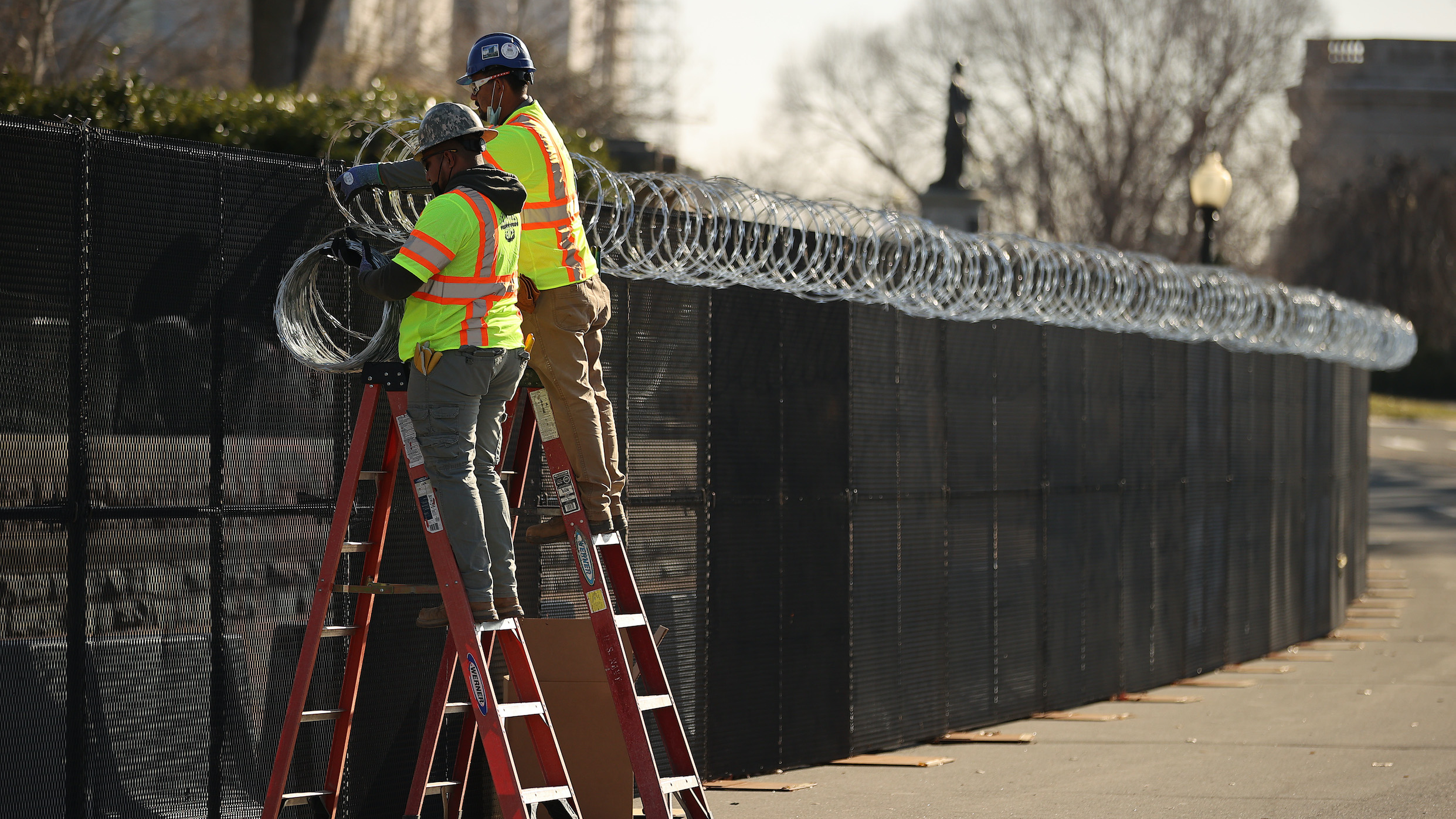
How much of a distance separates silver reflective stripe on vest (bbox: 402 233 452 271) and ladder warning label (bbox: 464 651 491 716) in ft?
4.22

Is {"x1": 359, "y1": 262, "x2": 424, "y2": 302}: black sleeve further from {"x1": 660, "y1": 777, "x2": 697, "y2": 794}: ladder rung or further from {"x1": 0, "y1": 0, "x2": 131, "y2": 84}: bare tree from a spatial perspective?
{"x1": 0, "y1": 0, "x2": 131, "y2": 84}: bare tree

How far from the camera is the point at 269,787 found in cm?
541

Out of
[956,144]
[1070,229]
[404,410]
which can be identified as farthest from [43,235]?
[1070,229]

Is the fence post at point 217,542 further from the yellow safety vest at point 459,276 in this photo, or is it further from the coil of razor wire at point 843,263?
the yellow safety vest at point 459,276

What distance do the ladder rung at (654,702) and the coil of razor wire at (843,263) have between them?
1.57 meters

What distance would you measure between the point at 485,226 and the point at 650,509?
2.67 metres

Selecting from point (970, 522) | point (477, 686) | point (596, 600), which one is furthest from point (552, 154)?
point (970, 522)

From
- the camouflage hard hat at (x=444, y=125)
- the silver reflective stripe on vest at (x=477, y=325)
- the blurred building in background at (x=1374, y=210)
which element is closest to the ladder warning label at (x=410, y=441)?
the silver reflective stripe on vest at (x=477, y=325)

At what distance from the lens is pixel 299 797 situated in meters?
5.69

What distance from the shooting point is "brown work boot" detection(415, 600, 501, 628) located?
211 inches

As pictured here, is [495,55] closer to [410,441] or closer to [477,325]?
[477,325]

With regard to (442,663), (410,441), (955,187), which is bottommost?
(442,663)

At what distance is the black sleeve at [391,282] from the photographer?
5152mm

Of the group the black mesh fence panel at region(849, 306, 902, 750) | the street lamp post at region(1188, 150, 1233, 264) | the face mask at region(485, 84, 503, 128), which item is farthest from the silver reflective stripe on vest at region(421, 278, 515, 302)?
the street lamp post at region(1188, 150, 1233, 264)
